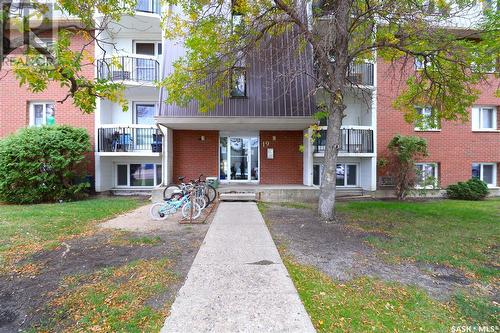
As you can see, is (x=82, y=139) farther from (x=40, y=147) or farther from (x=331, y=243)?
(x=331, y=243)

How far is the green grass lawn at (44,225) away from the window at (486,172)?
1653 centimetres

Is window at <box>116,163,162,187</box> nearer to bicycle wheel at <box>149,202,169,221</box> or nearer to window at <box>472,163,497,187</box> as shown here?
bicycle wheel at <box>149,202,169,221</box>

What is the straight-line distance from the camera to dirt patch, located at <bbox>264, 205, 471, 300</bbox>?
3982mm

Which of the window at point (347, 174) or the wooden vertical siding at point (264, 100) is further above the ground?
the wooden vertical siding at point (264, 100)

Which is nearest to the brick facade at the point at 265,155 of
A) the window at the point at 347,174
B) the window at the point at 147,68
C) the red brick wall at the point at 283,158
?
the red brick wall at the point at 283,158

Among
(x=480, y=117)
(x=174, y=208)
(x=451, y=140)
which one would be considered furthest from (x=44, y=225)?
(x=480, y=117)

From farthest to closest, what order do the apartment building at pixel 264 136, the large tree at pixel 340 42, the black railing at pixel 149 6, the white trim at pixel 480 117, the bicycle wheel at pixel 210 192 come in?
the white trim at pixel 480 117, the black railing at pixel 149 6, the apartment building at pixel 264 136, the bicycle wheel at pixel 210 192, the large tree at pixel 340 42

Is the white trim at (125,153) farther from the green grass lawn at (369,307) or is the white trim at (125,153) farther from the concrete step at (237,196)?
the green grass lawn at (369,307)

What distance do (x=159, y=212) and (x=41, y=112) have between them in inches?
382

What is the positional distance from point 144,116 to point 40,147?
187 inches

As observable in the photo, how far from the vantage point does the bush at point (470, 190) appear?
12.6 meters

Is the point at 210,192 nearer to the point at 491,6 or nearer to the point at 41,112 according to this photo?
the point at 41,112

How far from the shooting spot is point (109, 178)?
43.2 feet

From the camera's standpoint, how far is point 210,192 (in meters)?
10.3
